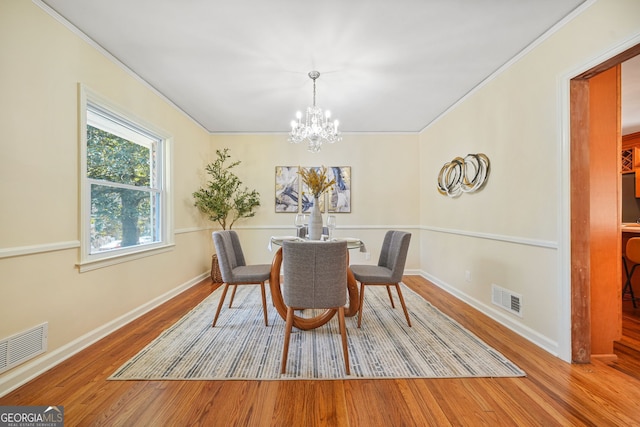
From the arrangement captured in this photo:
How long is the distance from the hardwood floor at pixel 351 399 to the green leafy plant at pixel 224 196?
8.00ft

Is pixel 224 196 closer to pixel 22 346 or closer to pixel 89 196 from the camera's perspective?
pixel 89 196

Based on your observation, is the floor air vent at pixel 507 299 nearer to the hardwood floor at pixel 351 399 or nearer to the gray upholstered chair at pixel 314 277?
the hardwood floor at pixel 351 399

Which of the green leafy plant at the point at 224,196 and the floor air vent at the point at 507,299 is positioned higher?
the green leafy plant at the point at 224,196

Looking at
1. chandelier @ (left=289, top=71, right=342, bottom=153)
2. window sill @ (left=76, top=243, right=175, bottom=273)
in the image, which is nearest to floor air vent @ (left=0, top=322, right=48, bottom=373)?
window sill @ (left=76, top=243, right=175, bottom=273)

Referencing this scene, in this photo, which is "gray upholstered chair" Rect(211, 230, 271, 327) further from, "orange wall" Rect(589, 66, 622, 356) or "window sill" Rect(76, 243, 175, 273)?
"orange wall" Rect(589, 66, 622, 356)

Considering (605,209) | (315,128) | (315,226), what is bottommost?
(315,226)

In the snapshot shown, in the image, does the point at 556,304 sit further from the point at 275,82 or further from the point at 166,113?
the point at 166,113

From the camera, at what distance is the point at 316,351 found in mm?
2035

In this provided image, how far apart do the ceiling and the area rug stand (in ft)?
8.09

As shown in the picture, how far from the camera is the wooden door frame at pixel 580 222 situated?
1.89 metres

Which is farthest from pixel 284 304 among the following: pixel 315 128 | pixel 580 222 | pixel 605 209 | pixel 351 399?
pixel 605 209

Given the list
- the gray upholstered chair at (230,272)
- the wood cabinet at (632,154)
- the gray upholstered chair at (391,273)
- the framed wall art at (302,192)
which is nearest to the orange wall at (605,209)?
the gray upholstered chair at (391,273)

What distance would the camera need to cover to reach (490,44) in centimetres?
224

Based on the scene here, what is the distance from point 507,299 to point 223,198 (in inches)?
148
